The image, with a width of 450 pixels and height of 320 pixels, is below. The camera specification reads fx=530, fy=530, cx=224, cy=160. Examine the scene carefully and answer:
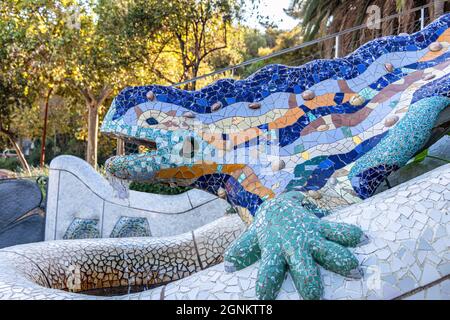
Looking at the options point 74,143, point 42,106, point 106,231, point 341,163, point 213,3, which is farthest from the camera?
point 74,143

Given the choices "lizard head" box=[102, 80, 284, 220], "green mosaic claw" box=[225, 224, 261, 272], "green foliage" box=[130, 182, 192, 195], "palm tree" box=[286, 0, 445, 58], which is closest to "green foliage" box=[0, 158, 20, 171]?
"palm tree" box=[286, 0, 445, 58]

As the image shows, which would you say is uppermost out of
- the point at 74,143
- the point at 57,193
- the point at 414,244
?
the point at 414,244

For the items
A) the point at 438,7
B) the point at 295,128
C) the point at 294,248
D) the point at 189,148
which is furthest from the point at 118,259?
the point at 438,7

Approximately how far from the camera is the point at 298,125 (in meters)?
3.94

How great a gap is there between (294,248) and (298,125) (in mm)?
1631

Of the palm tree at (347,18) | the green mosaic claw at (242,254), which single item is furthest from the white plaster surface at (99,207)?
the palm tree at (347,18)

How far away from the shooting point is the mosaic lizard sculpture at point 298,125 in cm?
365

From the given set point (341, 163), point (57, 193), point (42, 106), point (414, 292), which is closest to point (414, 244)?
point (414, 292)

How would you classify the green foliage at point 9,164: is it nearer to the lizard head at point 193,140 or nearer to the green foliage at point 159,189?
the green foliage at point 159,189
